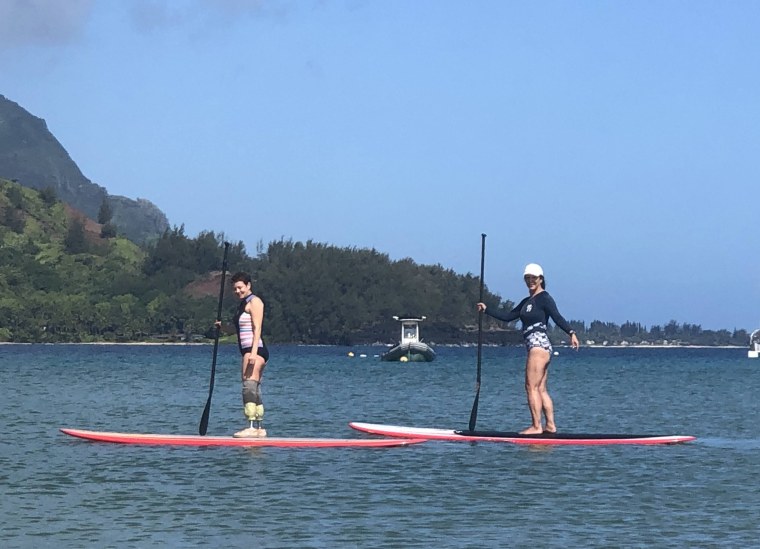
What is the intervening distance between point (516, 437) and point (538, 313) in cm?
308

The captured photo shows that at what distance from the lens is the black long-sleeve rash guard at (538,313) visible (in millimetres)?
26344

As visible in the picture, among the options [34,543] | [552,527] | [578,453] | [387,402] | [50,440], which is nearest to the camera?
[34,543]

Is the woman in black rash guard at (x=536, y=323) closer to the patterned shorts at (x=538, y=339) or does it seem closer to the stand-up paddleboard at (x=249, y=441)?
the patterned shorts at (x=538, y=339)

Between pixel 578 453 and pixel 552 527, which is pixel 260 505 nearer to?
pixel 552 527

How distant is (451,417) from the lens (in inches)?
1768

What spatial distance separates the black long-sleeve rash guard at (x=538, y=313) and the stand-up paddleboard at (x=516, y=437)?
2.54m

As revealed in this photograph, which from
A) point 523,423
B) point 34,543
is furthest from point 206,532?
point 523,423

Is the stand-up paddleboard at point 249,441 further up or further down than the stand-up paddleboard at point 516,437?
further down

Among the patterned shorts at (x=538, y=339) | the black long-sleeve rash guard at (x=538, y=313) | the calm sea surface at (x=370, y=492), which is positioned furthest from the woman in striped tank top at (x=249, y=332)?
the patterned shorts at (x=538, y=339)

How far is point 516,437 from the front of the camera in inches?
1114

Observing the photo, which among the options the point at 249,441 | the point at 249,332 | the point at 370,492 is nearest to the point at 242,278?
the point at 249,332

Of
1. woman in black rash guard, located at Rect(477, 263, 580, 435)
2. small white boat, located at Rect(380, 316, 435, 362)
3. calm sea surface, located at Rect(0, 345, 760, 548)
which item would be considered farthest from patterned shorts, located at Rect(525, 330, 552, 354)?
small white boat, located at Rect(380, 316, 435, 362)

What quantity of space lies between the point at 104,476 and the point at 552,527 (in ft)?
27.7

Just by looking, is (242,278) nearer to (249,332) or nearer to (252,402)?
(249,332)
